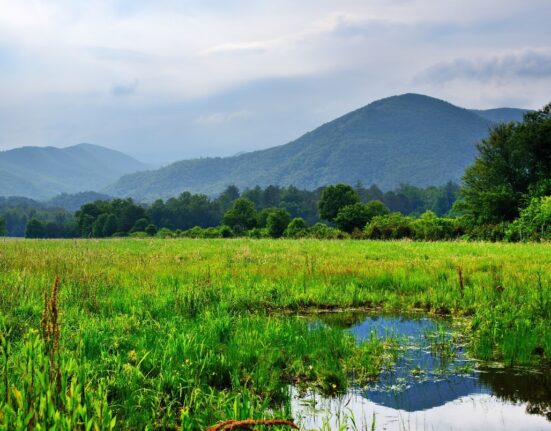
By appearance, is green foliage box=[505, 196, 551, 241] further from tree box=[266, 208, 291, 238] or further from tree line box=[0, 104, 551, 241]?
tree box=[266, 208, 291, 238]

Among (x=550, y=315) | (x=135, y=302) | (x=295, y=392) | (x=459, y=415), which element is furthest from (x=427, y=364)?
(x=135, y=302)

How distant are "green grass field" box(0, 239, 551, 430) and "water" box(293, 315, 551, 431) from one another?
0.36 metres

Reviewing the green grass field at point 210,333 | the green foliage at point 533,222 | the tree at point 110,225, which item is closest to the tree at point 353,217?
the green foliage at point 533,222

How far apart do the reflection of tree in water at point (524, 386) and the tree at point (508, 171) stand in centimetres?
5084

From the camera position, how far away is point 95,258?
20.7 meters

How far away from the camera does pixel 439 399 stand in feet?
20.9

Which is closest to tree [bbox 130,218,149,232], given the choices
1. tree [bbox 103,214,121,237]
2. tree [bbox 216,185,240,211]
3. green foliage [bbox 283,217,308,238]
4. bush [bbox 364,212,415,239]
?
tree [bbox 103,214,121,237]

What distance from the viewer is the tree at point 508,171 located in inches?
2219

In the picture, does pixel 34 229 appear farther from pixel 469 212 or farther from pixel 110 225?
pixel 469 212

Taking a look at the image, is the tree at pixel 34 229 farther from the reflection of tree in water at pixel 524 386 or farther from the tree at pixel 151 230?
the reflection of tree in water at pixel 524 386

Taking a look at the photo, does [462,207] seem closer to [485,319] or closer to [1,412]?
[485,319]

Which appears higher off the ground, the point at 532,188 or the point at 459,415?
the point at 532,188

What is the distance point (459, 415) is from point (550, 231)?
42880mm

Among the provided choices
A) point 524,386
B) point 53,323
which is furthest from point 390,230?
point 53,323
